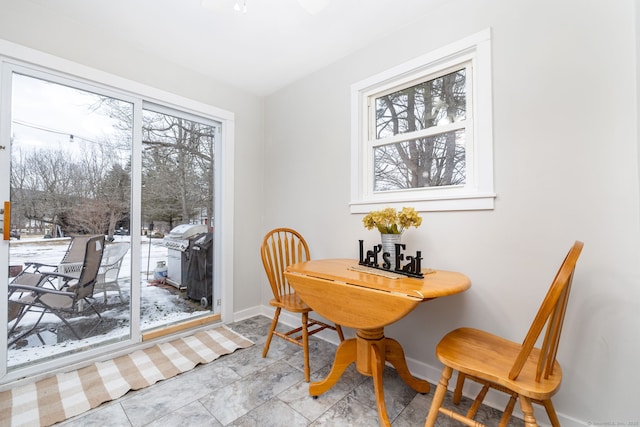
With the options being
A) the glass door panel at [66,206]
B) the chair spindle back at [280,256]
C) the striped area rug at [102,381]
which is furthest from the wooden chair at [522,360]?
the glass door panel at [66,206]

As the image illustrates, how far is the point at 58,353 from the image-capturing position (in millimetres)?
1761

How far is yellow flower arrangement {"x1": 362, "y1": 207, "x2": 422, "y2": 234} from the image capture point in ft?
5.06

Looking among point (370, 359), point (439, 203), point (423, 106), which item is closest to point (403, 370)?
point (370, 359)

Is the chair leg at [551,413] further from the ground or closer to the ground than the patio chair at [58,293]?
closer to the ground

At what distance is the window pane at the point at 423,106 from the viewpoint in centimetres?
167

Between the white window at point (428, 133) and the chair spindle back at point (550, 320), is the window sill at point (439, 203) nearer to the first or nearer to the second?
the white window at point (428, 133)

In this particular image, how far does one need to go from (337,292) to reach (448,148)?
3.78 ft

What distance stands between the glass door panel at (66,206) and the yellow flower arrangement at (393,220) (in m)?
1.89

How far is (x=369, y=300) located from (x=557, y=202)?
40.6 inches

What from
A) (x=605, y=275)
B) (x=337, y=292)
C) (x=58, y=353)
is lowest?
(x=58, y=353)

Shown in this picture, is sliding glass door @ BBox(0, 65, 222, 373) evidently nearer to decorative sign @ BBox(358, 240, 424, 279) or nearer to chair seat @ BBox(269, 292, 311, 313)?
chair seat @ BBox(269, 292, 311, 313)

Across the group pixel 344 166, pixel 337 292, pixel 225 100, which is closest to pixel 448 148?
pixel 344 166

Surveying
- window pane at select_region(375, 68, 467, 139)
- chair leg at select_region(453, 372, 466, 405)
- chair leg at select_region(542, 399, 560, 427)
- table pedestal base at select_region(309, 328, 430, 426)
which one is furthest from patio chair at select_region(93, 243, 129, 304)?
chair leg at select_region(542, 399, 560, 427)

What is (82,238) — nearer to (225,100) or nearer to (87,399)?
(87,399)
